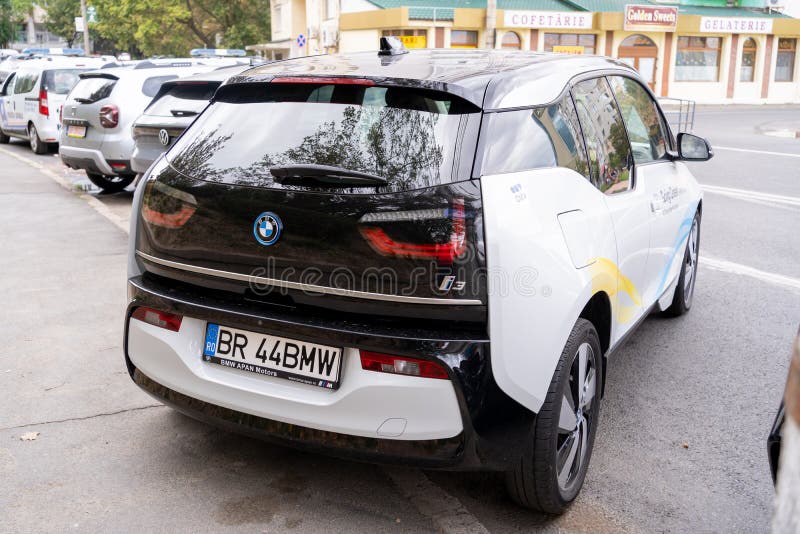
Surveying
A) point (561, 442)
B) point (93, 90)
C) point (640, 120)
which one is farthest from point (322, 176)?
point (93, 90)

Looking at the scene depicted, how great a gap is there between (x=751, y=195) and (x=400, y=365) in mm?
Answer: 9564

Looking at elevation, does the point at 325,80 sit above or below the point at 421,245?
above

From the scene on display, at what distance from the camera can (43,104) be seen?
1653cm

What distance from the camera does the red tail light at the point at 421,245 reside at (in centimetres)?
271

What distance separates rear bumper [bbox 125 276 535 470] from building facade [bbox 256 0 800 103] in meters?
35.4

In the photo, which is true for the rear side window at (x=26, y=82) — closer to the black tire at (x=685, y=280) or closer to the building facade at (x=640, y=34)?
the black tire at (x=685, y=280)

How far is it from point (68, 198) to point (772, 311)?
878 centimetres

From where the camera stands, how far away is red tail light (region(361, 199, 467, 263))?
8.89ft

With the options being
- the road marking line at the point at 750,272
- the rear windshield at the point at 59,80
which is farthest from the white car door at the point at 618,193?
the rear windshield at the point at 59,80

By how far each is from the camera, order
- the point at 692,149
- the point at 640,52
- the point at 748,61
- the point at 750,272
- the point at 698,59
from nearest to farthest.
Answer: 1. the point at 692,149
2. the point at 750,272
3. the point at 640,52
4. the point at 698,59
5. the point at 748,61

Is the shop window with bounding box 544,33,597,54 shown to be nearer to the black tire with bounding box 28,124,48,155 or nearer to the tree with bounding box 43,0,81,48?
the black tire with bounding box 28,124,48,155

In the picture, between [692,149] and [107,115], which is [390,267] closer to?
[692,149]

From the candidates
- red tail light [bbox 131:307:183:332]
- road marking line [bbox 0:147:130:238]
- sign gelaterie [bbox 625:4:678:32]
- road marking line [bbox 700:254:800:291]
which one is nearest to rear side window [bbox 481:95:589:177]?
red tail light [bbox 131:307:183:332]

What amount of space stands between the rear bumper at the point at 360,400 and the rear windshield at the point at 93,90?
27.2ft
